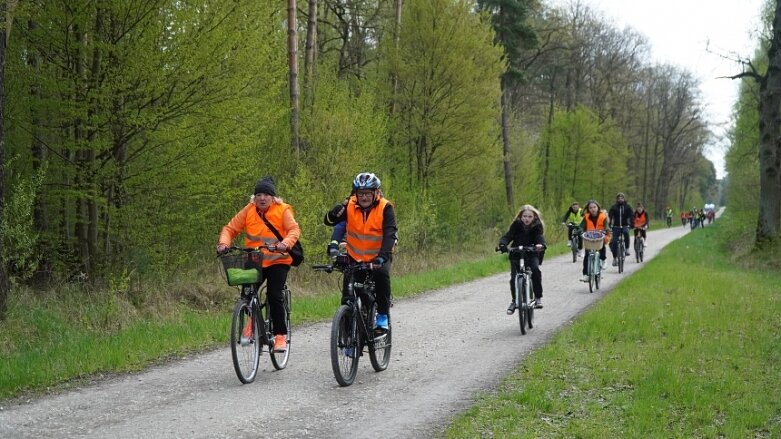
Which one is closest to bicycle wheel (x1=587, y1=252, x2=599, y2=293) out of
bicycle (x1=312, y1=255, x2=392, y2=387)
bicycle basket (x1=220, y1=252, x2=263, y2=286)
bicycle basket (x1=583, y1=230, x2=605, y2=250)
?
bicycle basket (x1=583, y1=230, x2=605, y2=250)

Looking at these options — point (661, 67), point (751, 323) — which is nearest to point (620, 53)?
point (661, 67)

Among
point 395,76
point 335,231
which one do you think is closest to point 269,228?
point 335,231

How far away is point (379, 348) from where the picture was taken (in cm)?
812

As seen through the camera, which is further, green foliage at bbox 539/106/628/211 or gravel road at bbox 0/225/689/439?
green foliage at bbox 539/106/628/211

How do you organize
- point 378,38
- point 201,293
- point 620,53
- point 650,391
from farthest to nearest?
point 620,53 → point 378,38 → point 201,293 → point 650,391

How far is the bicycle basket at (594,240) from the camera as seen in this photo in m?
16.8

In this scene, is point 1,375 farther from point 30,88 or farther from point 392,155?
point 392,155

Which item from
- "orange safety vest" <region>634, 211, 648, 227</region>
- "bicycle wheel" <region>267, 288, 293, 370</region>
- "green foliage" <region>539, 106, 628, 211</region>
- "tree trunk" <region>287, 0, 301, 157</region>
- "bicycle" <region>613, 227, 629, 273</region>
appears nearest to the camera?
"bicycle wheel" <region>267, 288, 293, 370</region>

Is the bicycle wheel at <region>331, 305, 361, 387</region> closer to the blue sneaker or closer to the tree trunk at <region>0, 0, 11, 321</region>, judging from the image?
the blue sneaker

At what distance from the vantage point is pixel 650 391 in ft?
23.1

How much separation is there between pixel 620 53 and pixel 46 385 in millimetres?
48630

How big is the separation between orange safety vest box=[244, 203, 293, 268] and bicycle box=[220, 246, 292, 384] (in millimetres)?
237

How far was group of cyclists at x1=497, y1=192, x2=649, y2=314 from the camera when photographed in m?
11.7

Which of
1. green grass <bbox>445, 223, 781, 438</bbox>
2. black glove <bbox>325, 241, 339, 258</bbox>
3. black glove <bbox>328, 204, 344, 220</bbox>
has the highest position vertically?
black glove <bbox>328, 204, 344, 220</bbox>
